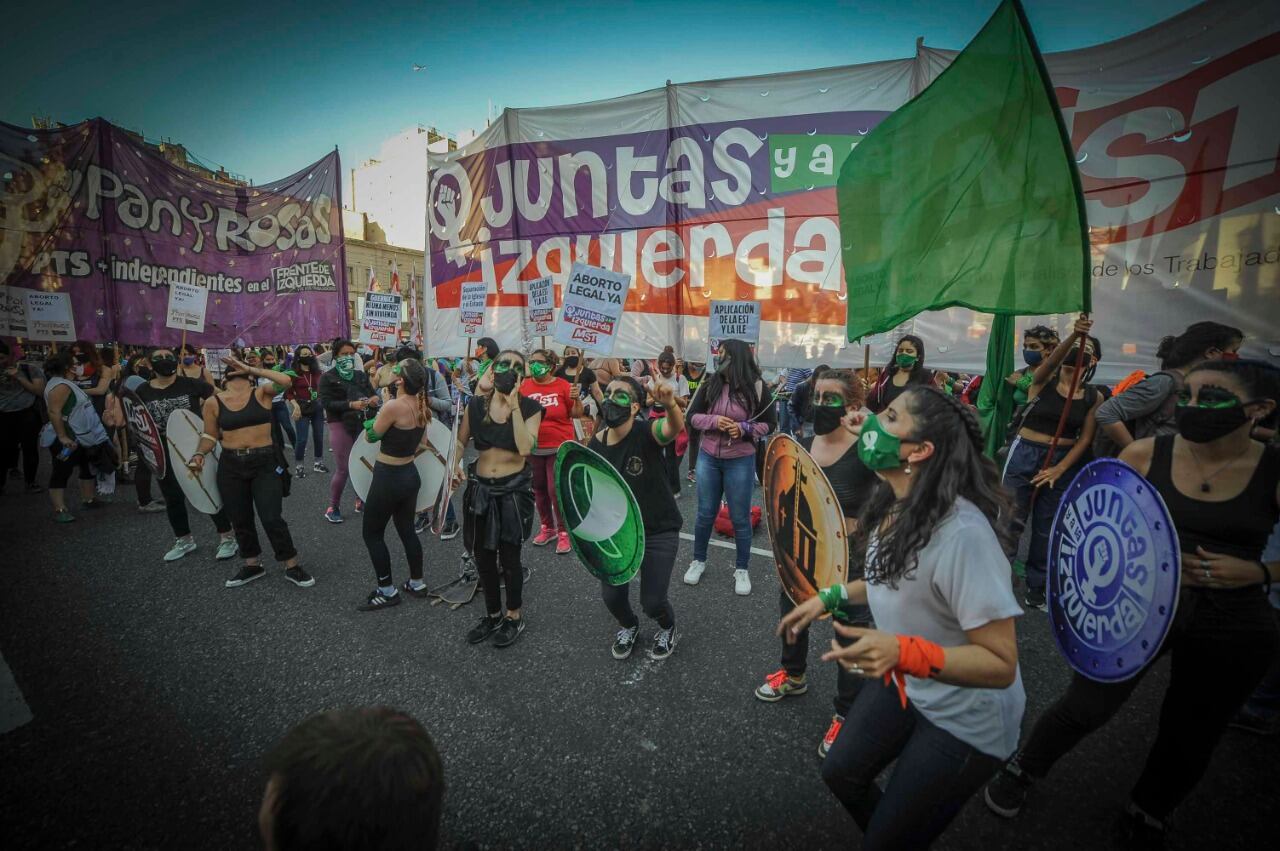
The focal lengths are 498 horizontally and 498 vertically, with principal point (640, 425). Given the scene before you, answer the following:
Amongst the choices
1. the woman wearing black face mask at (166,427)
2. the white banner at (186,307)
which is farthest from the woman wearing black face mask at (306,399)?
the woman wearing black face mask at (166,427)

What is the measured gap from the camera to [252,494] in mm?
4562

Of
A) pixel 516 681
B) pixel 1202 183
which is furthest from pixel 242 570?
pixel 1202 183

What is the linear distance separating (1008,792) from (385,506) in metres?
4.28

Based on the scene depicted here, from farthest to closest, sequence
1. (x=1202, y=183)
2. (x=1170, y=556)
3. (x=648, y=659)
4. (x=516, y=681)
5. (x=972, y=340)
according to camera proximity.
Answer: (x=972, y=340)
(x=1202, y=183)
(x=648, y=659)
(x=516, y=681)
(x=1170, y=556)

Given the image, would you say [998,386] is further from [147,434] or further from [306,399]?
[306,399]

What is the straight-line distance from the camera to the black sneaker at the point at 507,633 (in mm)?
3610

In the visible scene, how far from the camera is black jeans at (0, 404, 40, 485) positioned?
6.81m

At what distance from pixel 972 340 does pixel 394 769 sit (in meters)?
6.84

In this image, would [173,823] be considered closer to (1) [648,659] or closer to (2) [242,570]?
(1) [648,659]

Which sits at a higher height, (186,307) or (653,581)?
(186,307)

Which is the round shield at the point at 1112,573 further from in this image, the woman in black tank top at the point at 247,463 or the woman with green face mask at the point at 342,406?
the woman with green face mask at the point at 342,406

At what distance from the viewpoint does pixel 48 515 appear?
254 inches

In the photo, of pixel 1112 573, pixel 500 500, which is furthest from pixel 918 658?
pixel 500 500

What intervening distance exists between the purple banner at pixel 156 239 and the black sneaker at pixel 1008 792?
1011cm
